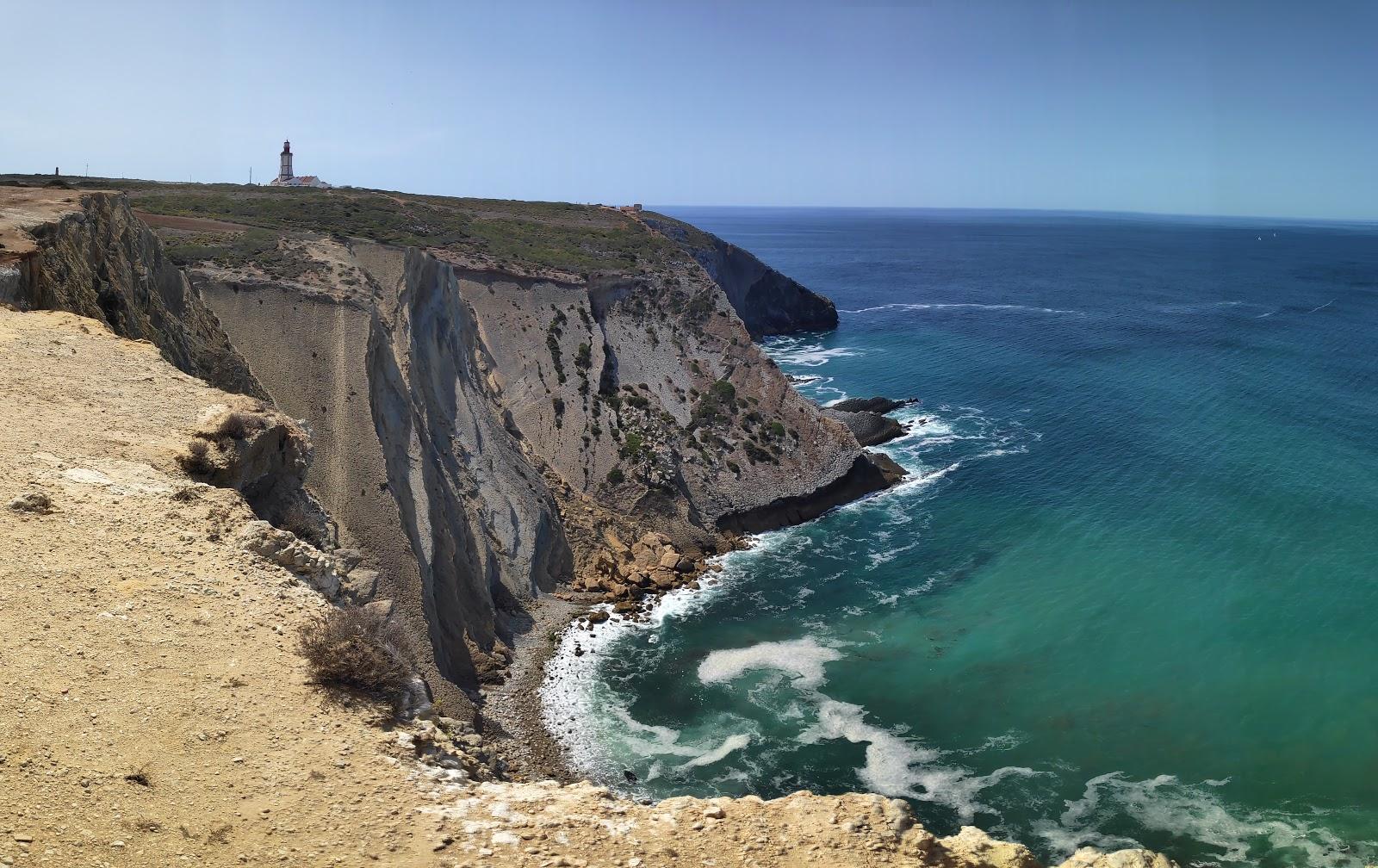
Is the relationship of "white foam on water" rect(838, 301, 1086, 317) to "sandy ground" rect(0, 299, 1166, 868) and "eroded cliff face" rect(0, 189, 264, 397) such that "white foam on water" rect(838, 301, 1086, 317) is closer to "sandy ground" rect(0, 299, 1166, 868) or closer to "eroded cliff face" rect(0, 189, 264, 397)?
"eroded cliff face" rect(0, 189, 264, 397)

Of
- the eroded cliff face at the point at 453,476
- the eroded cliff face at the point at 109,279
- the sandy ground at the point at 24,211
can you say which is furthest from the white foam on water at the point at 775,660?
the sandy ground at the point at 24,211

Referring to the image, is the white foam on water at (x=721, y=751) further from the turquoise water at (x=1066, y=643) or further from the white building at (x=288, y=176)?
the white building at (x=288, y=176)

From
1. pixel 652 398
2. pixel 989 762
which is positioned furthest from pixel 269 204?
pixel 989 762

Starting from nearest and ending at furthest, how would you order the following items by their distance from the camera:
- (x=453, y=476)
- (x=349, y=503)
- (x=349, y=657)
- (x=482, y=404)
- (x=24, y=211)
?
1. (x=349, y=657)
2. (x=24, y=211)
3. (x=349, y=503)
4. (x=453, y=476)
5. (x=482, y=404)

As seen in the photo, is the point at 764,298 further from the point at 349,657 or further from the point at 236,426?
the point at 349,657

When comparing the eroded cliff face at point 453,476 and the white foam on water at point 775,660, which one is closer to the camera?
the eroded cliff face at point 453,476

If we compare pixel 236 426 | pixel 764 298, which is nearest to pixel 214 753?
pixel 236 426
